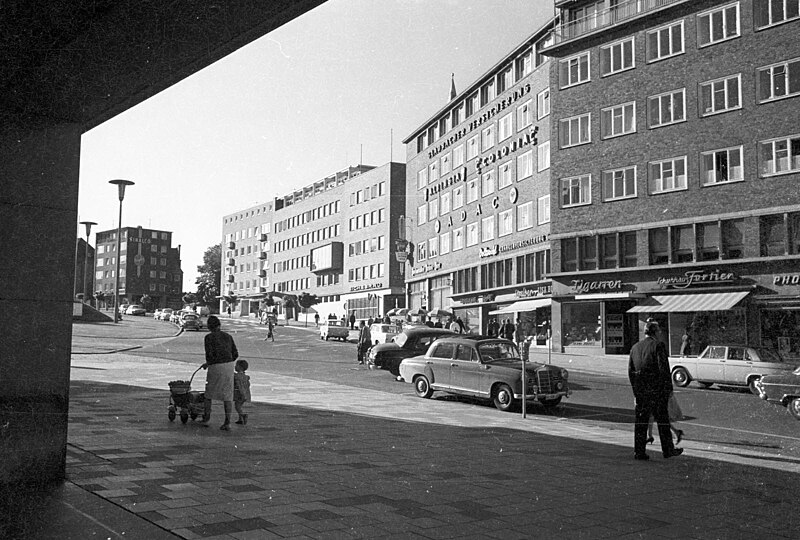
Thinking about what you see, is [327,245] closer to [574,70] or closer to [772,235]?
[574,70]

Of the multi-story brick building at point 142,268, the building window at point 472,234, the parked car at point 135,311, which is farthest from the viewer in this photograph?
the parked car at point 135,311

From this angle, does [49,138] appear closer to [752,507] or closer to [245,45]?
[245,45]

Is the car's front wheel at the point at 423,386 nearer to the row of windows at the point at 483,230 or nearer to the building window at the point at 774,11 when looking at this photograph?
the building window at the point at 774,11

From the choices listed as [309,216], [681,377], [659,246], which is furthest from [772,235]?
[309,216]

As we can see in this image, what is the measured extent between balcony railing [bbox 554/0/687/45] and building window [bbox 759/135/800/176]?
865cm

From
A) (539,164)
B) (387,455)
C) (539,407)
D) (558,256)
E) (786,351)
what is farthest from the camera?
(539,164)

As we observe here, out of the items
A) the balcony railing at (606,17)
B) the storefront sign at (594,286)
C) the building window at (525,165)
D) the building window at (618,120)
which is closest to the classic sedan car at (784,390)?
the storefront sign at (594,286)

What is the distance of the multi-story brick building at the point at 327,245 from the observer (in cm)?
8244

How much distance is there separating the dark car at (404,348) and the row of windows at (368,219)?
191ft

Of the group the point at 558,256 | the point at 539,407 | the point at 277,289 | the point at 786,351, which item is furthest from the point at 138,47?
the point at 277,289

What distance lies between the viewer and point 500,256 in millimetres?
51250

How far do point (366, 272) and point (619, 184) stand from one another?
5050 centimetres

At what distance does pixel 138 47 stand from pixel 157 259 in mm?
96197

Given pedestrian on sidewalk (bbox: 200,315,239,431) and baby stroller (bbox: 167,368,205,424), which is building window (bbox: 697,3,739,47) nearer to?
pedestrian on sidewalk (bbox: 200,315,239,431)
